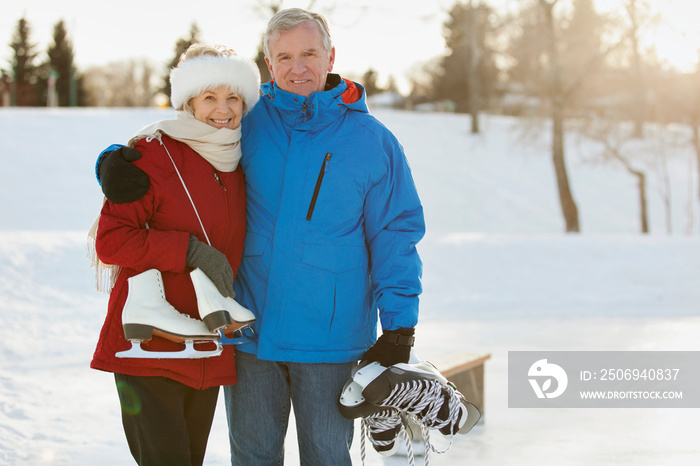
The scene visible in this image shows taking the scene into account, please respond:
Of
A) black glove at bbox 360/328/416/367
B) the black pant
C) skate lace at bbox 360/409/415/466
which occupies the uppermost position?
black glove at bbox 360/328/416/367

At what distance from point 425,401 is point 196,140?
3.82ft

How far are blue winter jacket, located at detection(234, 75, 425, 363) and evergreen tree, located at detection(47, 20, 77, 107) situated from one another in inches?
1703

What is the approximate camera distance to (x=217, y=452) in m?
4.01

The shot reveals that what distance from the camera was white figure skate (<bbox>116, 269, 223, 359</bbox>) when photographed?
87.4 inches

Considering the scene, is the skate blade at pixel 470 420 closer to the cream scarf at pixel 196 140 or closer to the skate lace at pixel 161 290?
the skate lace at pixel 161 290

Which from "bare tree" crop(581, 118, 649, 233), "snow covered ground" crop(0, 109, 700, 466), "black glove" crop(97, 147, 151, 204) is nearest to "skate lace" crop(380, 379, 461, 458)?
"black glove" crop(97, 147, 151, 204)

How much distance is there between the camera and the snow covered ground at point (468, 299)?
4.24 metres

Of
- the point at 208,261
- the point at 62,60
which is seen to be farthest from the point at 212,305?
the point at 62,60

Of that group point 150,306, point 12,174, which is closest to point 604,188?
point 12,174

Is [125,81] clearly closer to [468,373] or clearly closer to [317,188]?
[468,373]

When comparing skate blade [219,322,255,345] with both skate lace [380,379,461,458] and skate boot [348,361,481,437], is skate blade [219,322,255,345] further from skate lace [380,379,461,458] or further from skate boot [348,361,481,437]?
skate lace [380,379,461,458]

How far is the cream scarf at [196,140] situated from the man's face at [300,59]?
0.25 m

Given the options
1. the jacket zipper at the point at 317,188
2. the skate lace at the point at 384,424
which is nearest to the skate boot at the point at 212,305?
the jacket zipper at the point at 317,188

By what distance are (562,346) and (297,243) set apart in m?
4.87
